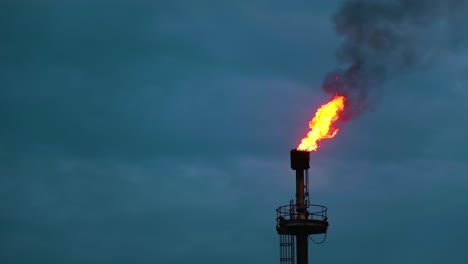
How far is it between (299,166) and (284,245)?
6.02m

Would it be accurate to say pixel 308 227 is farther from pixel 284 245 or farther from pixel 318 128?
pixel 318 128

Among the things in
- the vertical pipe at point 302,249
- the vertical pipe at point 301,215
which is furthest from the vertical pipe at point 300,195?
the vertical pipe at point 302,249

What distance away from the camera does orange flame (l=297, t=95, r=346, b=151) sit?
3838 cm

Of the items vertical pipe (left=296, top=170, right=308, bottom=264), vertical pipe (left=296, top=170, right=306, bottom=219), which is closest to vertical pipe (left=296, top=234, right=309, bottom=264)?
vertical pipe (left=296, top=170, right=308, bottom=264)

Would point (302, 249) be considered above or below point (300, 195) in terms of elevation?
below

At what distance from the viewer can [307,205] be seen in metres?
38.2

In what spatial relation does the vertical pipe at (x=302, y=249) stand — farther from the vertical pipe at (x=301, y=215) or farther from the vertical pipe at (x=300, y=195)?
the vertical pipe at (x=300, y=195)

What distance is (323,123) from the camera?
38469 millimetres

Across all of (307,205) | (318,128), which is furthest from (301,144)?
(307,205)

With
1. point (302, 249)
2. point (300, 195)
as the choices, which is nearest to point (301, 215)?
point (300, 195)

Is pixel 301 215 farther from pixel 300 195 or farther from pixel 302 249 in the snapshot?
pixel 302 249

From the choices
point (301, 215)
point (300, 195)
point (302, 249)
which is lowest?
point (302, 249)

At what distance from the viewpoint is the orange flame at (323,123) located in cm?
3838

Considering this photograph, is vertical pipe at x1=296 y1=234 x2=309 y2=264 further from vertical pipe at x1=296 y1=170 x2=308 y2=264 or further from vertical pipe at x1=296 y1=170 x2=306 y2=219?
vertical pipe at x1=296 y1=170 x2=306 y2=219
